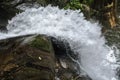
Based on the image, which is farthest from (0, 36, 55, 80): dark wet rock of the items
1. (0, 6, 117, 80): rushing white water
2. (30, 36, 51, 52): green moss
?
(0, 6, 117, 80): rushing white water

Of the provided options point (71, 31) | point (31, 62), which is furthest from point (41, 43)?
point (71, 31)

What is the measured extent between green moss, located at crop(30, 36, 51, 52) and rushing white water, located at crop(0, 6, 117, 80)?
97 centimetres

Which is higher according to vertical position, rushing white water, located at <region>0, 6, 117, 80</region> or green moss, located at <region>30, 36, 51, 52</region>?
green moss, located at <region>30, 36, 51, 52</region>

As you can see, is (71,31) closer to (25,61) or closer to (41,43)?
(41,43)

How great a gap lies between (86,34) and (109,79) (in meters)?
1.63

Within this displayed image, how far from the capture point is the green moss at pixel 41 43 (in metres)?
5.90

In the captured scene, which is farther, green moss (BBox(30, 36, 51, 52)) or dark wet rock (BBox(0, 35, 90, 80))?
green moss (BBox(30, 36, 51, 52))

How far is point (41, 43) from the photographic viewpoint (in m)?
6.05

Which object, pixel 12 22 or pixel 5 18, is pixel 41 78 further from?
pixel 5 18

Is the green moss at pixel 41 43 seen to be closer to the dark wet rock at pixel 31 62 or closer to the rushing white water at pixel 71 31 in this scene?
the dark wet rock at pixel 31 62

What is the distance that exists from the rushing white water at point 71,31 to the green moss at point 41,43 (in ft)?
3.20

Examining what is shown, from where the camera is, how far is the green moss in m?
5.90

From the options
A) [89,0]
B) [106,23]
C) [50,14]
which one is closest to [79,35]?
[50,14]

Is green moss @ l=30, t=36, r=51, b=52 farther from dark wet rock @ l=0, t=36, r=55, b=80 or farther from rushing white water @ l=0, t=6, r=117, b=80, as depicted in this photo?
rushing white water @ l=0, t=6, r=117, b=80
